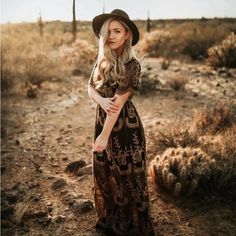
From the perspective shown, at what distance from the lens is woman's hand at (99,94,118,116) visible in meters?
2.59

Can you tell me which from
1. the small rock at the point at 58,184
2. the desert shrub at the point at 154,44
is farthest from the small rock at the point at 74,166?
the desert shrub at the point at 154,44

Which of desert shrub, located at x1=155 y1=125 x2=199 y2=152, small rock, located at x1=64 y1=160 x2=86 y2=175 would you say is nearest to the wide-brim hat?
desert shrub, located at x1=155 y1=125 x2=199 y2=152

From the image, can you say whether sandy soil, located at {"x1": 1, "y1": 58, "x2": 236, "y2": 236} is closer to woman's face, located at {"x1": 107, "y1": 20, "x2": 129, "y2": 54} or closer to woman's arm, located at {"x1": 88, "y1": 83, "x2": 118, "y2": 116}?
woman's arm, located at {"x1": 88, "y1": 83, "x2": 118, "y2": 116}

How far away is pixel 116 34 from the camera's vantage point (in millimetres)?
2623

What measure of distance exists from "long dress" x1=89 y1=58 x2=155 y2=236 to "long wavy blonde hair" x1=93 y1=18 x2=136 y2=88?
1.5 inches

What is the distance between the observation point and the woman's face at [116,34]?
2617 mm

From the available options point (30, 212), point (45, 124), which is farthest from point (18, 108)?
point (30, 212)

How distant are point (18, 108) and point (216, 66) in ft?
24.7

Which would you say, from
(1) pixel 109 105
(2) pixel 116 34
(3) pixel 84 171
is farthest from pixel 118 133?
(3) pixel 84 171

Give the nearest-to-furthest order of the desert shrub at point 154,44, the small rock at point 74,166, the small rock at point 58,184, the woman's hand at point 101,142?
the woman's hand at point 101,142
the small rock at point 58,184
the small rock at point 74,166
the desert shrub at point 154,44

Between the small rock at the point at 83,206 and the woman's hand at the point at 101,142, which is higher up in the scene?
the woman's hand at the point at 101,142

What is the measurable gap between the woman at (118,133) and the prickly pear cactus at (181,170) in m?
0.81

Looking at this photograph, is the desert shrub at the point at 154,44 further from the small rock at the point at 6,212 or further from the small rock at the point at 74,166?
the small rock at the point at 6,212

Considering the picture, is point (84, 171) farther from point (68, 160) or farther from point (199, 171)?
point (199, 171)
